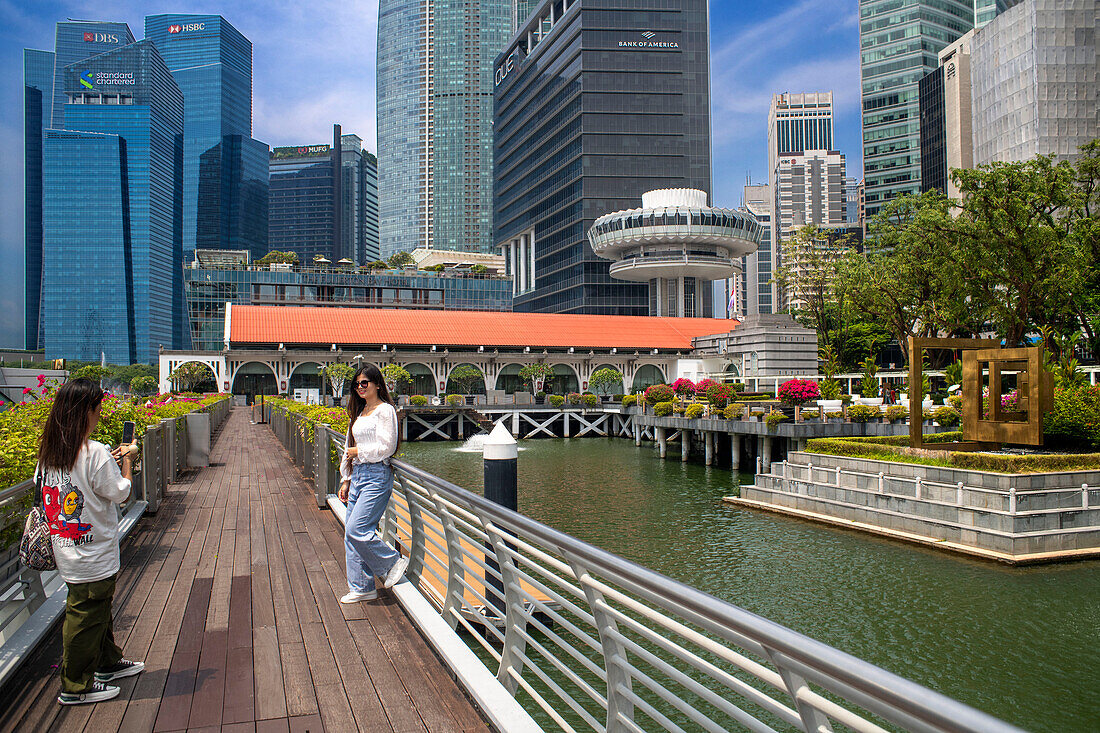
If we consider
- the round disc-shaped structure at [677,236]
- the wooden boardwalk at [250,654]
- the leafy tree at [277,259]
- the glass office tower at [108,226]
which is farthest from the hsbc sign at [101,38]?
the wooden boardwalk at [250,654]

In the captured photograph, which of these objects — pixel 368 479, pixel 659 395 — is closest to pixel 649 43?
pixel 659 395

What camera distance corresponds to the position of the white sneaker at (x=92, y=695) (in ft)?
13.1

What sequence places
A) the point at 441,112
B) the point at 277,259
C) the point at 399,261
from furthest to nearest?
the point at 441,112 < the point at 399,261 < the point at 277,259

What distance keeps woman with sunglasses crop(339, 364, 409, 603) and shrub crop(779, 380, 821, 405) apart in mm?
24362

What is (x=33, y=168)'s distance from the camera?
508 ft

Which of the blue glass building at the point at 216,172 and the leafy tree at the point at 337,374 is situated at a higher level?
the blue glass building at the point at 216,172

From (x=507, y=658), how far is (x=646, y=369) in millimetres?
49432

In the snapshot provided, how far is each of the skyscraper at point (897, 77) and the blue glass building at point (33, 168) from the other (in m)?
156

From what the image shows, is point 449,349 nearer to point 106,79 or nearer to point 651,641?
point 651,641

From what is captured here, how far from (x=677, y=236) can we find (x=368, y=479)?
2522 inches

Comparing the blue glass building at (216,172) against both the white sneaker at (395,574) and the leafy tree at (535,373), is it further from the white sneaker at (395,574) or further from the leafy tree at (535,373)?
the white sneaker at (395,574)

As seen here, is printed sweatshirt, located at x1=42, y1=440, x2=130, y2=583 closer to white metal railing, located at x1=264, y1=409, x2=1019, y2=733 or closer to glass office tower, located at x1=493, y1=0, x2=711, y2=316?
white metal railing, located at x1=264, y1=409, x2=1019, y2=733

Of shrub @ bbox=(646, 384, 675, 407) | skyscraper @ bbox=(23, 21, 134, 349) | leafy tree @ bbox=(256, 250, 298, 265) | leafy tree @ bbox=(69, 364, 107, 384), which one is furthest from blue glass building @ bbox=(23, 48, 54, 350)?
shrub @ bbox=(646, 384, 675, 407)

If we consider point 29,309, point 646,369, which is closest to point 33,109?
point 29,309
